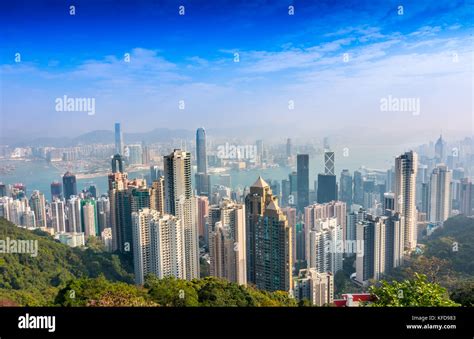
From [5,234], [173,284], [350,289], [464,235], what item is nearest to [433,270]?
[464,235]

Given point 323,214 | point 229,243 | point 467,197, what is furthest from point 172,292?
point 467,197

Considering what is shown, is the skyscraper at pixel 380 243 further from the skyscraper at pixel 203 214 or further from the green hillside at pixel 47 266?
the green hillside at pixel 47 266

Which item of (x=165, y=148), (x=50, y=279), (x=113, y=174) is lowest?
(x=50, y=279)

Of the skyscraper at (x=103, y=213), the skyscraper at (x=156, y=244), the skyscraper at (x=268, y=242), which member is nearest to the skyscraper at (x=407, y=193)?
the skyscraper at (x=268, y=242)

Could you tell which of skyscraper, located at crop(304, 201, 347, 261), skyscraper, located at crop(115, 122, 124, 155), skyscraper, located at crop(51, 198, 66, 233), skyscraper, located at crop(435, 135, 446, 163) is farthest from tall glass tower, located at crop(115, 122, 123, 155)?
skyscraper, located at crop(435, 135, 446, 163)
